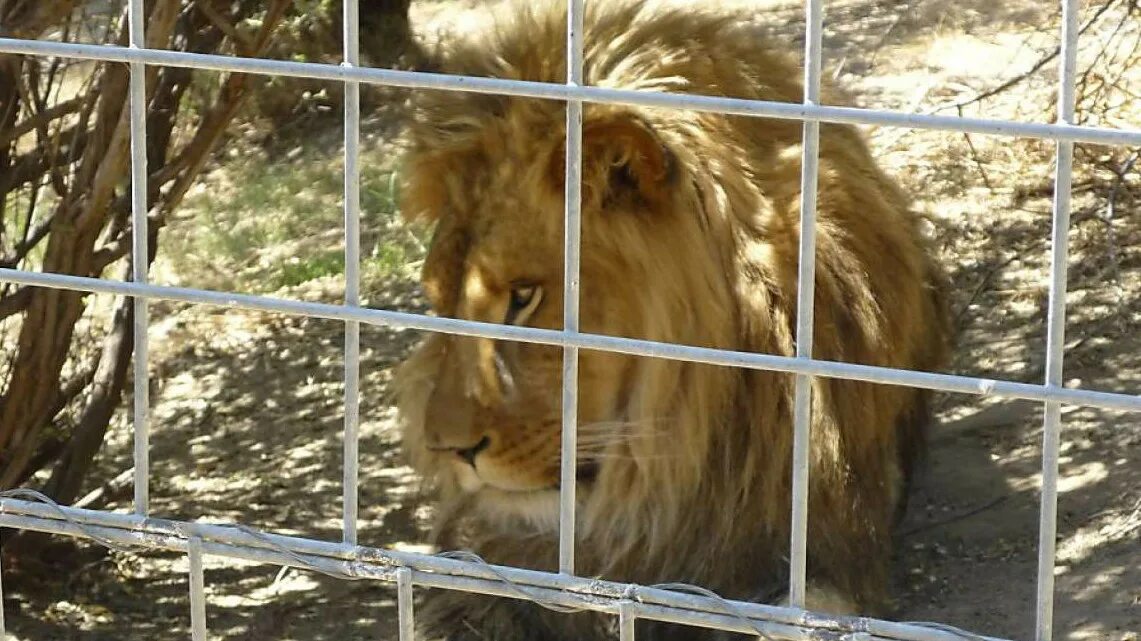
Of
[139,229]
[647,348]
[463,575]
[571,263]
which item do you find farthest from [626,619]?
[139,229]

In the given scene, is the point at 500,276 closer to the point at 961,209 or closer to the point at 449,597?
the point at 449,597

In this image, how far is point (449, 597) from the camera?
365cm

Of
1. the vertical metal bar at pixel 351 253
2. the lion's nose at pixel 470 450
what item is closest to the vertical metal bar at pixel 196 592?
the vertical metal bar at pixel 351 253

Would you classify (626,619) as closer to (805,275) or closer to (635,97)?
(805,275)

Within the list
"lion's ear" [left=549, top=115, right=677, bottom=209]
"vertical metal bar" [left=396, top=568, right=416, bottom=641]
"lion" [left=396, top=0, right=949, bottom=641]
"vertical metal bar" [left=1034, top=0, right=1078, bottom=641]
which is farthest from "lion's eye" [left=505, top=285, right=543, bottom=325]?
"vertical metal bar" [left=1034, top=0, right=1078, bottom=641]

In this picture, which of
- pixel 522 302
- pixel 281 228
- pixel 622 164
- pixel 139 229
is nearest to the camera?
pixel 139 229

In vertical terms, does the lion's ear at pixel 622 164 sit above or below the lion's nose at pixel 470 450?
above

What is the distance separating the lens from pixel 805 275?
2.13 metres

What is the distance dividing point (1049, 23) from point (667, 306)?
298 centimetres

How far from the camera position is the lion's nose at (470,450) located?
323 centimetres

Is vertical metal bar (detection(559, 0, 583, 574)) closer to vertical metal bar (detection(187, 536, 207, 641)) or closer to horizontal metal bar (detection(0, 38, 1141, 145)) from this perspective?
horizontal metal bar (detection(0, 38, 1141, 145))

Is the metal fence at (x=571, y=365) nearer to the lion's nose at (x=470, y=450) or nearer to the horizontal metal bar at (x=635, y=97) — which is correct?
the horizontal metal bar at (x=635, y=97)

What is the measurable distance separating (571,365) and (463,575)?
35cm

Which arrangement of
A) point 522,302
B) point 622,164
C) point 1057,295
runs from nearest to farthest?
point 1057,295 → point 622,164 → point 522,302
